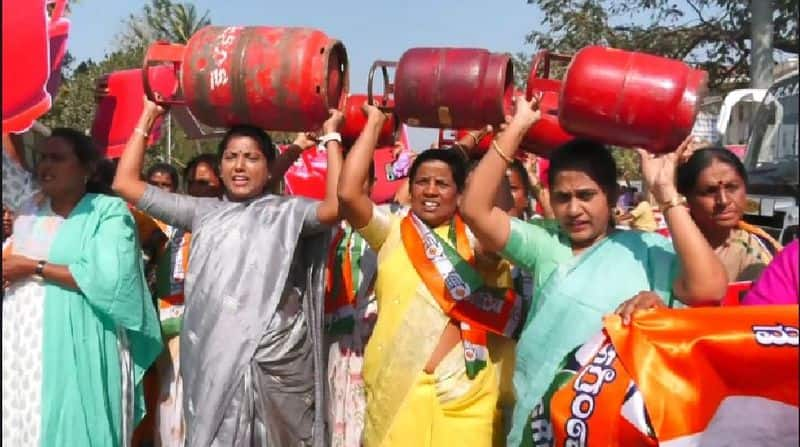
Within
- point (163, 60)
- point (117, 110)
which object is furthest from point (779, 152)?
point (117, 110)

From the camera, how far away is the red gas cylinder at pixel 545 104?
3162 millimetres

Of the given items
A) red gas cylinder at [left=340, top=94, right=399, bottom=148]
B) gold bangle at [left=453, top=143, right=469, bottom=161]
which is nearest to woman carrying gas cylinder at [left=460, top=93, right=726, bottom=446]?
gold bangle at [left=453, top=143, right=469, bottom=161]

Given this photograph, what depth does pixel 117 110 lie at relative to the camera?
13.7 feet

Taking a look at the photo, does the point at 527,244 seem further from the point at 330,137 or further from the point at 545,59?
the point at 330,137

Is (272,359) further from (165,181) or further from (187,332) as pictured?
(165,181)

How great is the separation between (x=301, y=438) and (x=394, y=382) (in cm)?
46

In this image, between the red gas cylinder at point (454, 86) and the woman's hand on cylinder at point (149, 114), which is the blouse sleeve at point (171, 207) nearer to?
the woman's hand on cylinder at point (149, 114)

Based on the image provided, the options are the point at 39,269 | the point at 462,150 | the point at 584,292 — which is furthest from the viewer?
the point at 462,150

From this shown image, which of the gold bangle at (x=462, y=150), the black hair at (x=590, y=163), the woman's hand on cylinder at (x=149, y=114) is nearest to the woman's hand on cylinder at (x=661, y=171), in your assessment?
the black hair at (x=590, y=163)

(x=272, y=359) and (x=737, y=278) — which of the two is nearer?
(x=737, y=278)

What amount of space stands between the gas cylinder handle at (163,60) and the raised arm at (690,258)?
1912 millimetres

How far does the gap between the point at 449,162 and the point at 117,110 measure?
1.56 metres

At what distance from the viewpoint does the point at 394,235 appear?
3717 mm

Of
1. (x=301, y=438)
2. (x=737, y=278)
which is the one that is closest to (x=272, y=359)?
(x=301, y=438)
